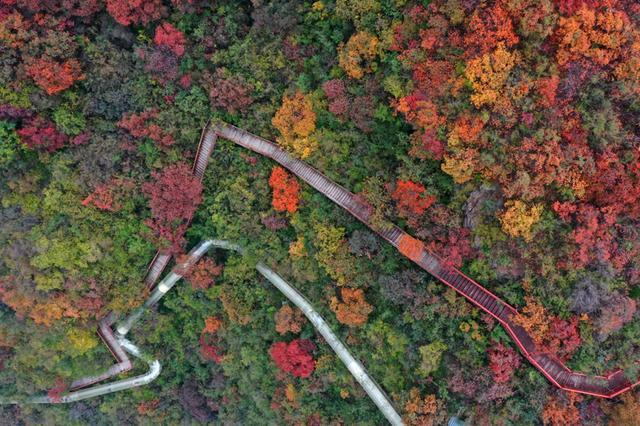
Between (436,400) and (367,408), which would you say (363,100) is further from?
(367,408)

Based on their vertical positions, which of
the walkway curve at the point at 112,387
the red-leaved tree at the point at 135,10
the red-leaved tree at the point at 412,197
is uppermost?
the red-leaved tree at the point at 135,10

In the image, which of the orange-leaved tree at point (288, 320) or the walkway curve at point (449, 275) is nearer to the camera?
the walkway curve at point (449, 275)

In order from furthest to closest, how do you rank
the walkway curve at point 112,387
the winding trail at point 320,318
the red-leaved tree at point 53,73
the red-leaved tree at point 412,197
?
1. the walkway curve at point 112,387
2. the red-leaved tree at point 53,73
3. the red-leaved tree at point 412,197
4. the winding trail at point 320,318

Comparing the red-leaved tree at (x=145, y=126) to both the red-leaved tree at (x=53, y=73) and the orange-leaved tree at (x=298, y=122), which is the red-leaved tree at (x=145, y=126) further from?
the orange-leaved tree at (x=298, y=122)

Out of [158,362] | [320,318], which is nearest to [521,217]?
[320,318]

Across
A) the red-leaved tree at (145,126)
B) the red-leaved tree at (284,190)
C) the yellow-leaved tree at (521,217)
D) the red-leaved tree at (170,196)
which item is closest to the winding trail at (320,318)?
the red-leaved tree at (284,190)

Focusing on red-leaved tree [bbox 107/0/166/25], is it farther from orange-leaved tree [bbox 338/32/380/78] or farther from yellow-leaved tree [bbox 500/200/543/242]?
yellow-leaved tree [bbox 500/200/543/242]
